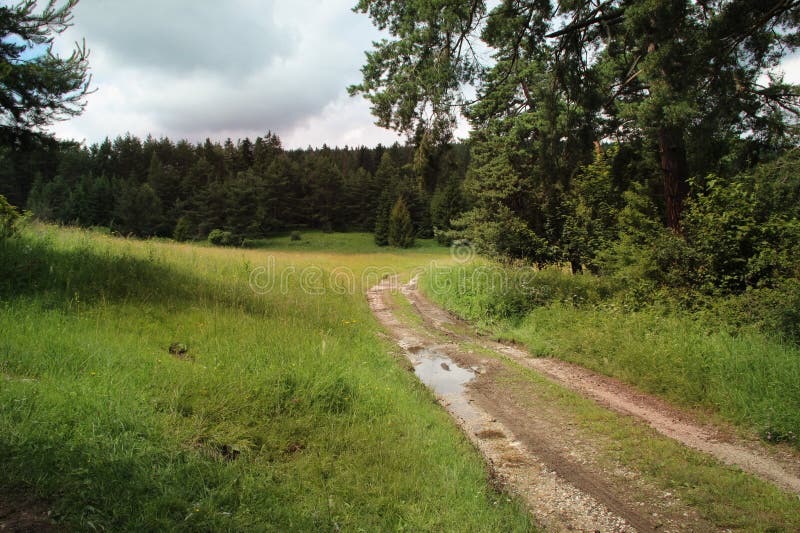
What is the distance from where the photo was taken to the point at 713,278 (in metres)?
8.60

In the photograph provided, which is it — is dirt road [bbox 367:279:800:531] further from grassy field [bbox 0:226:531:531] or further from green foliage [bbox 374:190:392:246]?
green foliage [bbox 374:190:392:246]

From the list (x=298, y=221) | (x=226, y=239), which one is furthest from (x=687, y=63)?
(x=298, y=221)

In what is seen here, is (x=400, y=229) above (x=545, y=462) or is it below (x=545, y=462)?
above

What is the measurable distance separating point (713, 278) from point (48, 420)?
11.2 m

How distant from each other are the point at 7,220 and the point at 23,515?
8126mm

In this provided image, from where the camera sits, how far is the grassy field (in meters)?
2.89

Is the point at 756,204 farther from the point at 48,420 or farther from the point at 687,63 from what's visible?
the point at 48,420

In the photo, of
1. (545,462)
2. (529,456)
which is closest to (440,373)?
(529,456)

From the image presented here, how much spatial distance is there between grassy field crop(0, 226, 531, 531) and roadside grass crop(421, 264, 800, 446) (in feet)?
12.8

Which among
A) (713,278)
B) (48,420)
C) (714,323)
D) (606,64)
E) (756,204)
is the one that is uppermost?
(606,64)

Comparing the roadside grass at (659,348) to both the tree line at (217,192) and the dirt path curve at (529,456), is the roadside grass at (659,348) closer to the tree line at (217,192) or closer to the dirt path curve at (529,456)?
the dirt path curve at (529,456)

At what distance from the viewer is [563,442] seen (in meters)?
4.92

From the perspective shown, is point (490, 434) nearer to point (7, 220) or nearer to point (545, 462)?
point (545, 462)

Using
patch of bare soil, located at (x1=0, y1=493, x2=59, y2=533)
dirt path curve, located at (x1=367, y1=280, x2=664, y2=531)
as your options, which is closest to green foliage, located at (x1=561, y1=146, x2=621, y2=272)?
dirt path curve, located at (x1=367, y1=280, x2=664, y2=531)
